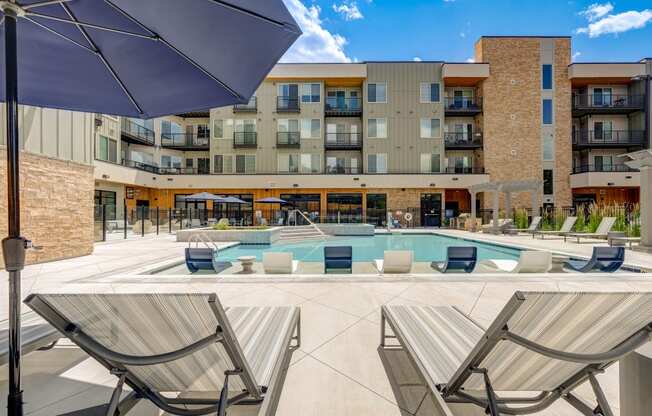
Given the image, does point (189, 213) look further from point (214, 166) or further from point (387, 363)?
point (387, 363)

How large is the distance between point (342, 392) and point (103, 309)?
1.75 meters

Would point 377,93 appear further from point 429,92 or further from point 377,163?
point 377,163

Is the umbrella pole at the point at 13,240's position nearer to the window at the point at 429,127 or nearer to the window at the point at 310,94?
the window at the point at 310,94

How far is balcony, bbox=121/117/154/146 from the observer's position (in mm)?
24938

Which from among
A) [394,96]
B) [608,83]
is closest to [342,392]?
[394,96]

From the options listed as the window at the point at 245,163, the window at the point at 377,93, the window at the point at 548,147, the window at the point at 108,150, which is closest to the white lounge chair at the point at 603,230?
the window at the point at 548,147

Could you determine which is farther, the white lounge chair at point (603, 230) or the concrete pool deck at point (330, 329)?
the white lounge chair at point (603, 230)

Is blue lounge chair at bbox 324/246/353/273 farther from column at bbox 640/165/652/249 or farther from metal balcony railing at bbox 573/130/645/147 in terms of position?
metal balcony railing at bbox 573/130/645/147

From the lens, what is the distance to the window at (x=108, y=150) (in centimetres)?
2253

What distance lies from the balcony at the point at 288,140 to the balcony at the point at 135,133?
11.0 metres

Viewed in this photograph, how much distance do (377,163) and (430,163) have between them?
14.5ft

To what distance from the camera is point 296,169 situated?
27.2m

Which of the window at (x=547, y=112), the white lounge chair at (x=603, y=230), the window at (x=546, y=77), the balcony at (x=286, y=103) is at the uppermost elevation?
the window at (x=546, y=77)

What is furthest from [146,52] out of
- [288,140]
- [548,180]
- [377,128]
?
[548,180]
